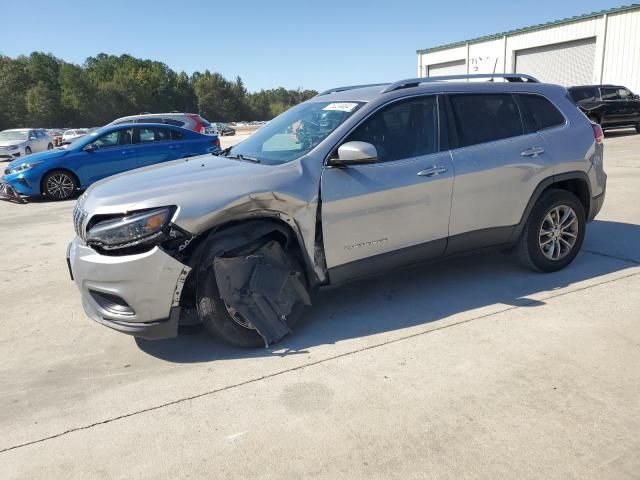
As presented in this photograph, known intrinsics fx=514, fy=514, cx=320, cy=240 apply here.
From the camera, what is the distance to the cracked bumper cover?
3.21 metres

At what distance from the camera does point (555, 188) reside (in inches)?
189

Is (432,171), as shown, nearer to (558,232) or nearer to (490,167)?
(490,167)

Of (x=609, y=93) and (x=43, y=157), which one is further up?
(x=609, y=93)

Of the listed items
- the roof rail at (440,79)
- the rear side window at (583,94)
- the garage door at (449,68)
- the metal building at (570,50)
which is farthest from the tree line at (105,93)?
the roof rail at (440,79)

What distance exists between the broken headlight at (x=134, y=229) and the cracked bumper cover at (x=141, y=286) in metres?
0.09

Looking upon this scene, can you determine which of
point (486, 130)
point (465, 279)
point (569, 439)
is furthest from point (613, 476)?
point (486, 130)

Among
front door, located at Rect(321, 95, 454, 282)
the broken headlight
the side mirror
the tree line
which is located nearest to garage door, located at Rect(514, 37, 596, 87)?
front door, located at Rect(321, 95, 454, 282)

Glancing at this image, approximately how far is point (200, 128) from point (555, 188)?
12.8 m

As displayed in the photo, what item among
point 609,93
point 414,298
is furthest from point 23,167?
point 609,93

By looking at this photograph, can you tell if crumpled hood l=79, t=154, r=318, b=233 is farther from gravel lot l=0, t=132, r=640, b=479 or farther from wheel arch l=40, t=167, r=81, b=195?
wheel arch l=40, t=167, r=81, b=195

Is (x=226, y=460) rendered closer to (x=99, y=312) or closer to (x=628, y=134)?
(x=99, y=312)

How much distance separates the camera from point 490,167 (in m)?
4.30

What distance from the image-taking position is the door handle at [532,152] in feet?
14.7

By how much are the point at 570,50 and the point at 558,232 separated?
30.9 meters
